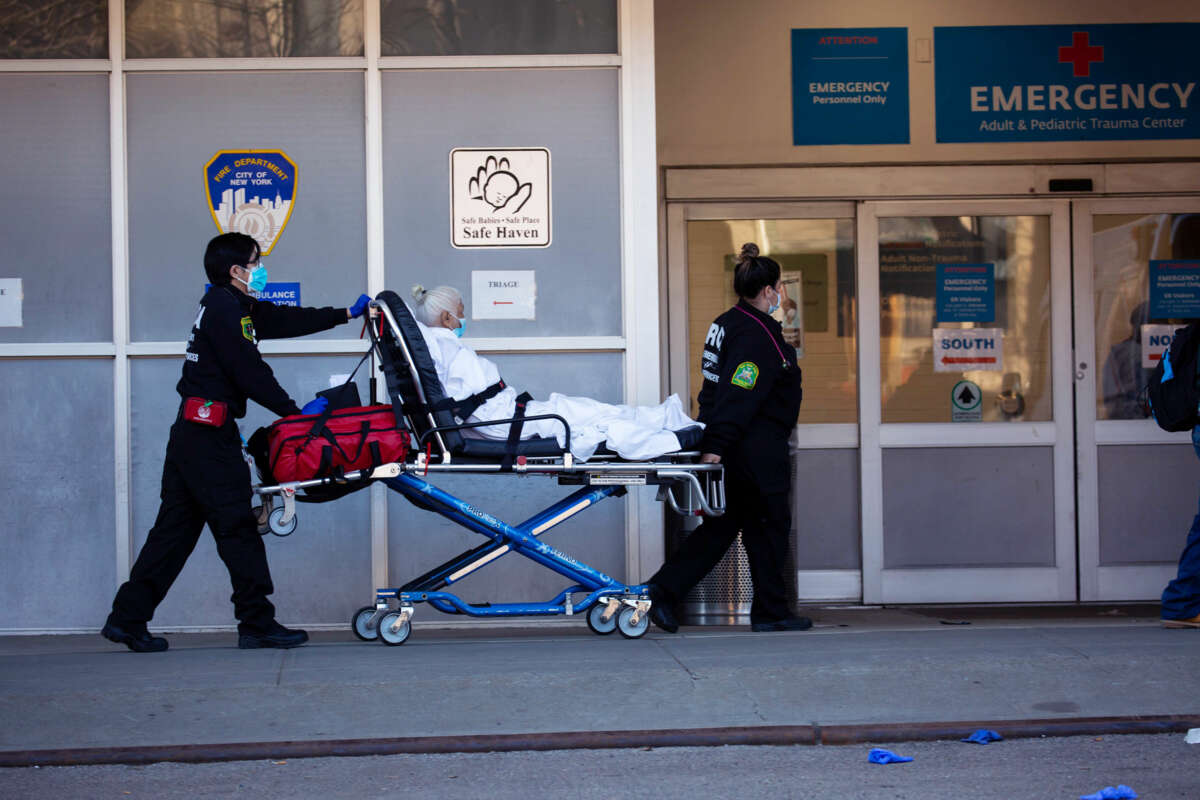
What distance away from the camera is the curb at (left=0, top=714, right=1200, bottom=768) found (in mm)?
4516

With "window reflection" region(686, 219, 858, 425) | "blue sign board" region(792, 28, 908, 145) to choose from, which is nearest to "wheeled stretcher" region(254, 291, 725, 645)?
"window reflection" region(686, 219, 858, 425)

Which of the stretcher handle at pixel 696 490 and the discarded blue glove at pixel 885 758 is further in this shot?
the stretcher handle at pixel 696 490

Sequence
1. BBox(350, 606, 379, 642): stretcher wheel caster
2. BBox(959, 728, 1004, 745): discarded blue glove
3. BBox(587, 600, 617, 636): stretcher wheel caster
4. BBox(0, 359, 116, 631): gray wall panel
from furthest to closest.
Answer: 1. BBox(0, 359, 116, 631): gray wall panel
2. BBox(587, 600, 617, 636): stretcher wheel caster
3. BBox(350, 606, 379, 642): stretcher wheel caster
4. BBox(959, 728, 1004, 745): discarded blue glove

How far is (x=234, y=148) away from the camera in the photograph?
6.91 metres

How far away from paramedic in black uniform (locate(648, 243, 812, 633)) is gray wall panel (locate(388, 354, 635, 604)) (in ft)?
2.11

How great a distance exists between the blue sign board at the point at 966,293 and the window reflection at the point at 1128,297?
644 millimetres

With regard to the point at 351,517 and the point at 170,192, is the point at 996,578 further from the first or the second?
the point at 170,192

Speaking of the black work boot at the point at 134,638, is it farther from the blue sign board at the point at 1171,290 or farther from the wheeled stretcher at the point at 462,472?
the blue sign board at the point at 1171,290

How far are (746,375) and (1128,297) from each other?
3464mm

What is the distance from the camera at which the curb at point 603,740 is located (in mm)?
4516

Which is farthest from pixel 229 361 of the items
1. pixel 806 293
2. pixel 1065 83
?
pixel 1065 83

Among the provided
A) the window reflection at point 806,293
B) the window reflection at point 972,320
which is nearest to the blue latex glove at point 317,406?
the window reflection at point 806,293

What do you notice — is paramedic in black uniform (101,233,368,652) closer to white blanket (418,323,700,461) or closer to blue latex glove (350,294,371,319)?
blue latex glove (350,294,371,319)

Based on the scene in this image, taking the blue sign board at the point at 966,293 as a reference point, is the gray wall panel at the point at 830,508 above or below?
below
